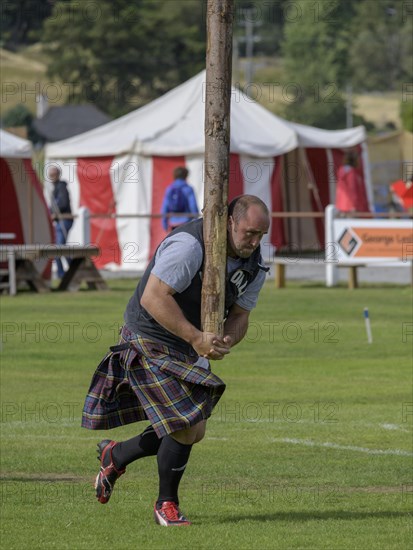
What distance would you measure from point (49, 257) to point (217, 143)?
14003 mm

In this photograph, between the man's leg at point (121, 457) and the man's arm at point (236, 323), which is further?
the man's leg at point (121, 457)

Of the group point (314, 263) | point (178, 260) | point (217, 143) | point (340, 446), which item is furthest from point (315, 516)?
point (314, 263)

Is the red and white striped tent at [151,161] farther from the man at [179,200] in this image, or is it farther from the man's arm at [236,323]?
the man's arm at [236,323]

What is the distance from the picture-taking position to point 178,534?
6.21 meters

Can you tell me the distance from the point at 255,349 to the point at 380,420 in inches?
171

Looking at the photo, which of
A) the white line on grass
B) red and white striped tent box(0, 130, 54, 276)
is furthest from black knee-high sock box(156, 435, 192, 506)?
red and white striped tent box(0, 130, 54, 276)

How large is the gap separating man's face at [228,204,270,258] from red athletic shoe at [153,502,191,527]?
3.93 ft

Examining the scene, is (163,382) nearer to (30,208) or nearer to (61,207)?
(30,208)

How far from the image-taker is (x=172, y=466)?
6336 millimetres

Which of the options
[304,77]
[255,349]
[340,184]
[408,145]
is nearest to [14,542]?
[255,349]

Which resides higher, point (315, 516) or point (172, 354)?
point (172, 354)

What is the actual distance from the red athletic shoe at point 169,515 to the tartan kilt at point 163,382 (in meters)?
0.38

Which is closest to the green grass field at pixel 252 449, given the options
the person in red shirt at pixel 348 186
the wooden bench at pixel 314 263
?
the wooden bench at pixel 314 263

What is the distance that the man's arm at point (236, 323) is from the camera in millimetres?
6273
